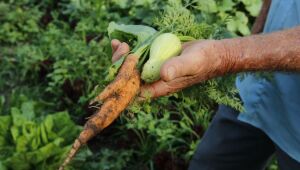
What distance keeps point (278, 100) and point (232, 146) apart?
43 centimetres

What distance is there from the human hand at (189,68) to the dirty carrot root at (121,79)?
6cm

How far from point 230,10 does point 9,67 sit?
1.77m

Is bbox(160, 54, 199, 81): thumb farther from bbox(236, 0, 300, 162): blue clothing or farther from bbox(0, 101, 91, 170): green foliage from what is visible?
bbox(0, 101, 91, 170): green foliage

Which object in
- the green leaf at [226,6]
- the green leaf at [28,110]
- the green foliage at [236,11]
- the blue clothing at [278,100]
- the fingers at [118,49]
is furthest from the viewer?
the green leaf at [226,6]

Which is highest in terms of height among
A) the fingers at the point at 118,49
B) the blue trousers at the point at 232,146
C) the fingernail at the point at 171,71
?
the fingernail at the point at 171,71

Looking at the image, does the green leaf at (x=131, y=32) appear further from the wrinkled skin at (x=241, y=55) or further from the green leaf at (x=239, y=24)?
the green leaf at (x=239, y=24)

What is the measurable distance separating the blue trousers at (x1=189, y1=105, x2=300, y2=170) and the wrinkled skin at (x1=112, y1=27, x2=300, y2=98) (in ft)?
2.76

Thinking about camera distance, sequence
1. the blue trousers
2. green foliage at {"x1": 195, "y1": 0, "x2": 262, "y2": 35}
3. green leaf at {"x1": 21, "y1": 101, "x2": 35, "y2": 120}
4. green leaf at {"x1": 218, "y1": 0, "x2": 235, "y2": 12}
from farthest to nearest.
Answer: green leaf at {"x1": 218, "y1": 0, "x2": 235, "y2": 12}
green foliage at {"x1": 195, "y1": 0, "x2": 262, "y2": 35}
green leaf at {"x1": 21, "y1": 101, "x2": 35, "y2": 120}
the blue trousers

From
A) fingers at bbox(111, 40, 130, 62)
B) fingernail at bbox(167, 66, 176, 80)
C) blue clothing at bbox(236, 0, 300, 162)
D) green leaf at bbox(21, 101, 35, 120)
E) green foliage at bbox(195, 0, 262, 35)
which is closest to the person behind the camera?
fingernail at bbox(167, 66, 176, 80)

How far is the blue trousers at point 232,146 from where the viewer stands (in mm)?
2348

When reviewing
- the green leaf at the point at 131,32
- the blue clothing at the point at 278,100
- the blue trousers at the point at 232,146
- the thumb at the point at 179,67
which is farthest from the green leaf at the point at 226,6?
the thumb at the point at 179,67

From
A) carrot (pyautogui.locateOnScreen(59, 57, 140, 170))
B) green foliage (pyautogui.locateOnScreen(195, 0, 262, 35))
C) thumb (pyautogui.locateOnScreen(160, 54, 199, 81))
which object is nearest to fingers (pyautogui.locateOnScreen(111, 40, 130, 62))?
carrot (pyautogui.locateOnScreen(59, 57, 140, 170))

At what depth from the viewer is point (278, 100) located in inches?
81.2

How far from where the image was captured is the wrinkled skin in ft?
4.71
